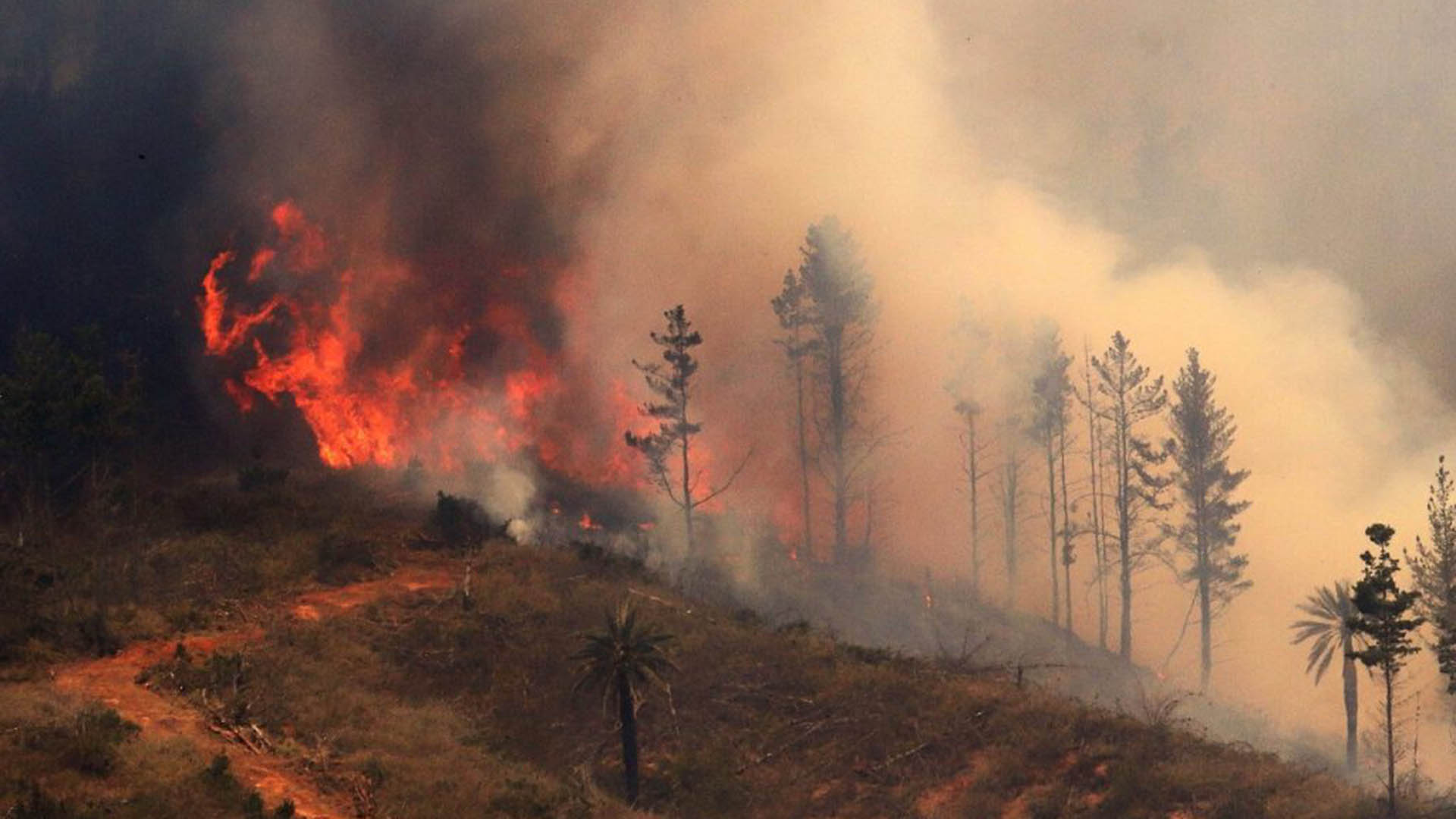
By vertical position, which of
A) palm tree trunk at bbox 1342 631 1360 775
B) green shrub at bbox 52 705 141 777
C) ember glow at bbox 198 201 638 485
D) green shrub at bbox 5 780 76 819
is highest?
ember glow at bbox 198 201 638 485

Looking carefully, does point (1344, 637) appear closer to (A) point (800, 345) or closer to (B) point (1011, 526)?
(B) point (1011, 526)

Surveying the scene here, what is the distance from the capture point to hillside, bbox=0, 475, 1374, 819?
3080 cm

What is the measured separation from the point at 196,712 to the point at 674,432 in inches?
1390

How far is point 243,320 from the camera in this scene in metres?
68.0

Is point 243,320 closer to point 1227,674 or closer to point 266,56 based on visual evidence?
point 266,56

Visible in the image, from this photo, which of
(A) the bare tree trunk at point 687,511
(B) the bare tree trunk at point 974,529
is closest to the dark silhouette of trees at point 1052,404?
(B) the bare tree trunk at point 974,529

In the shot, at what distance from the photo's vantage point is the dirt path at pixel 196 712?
30.6 meters

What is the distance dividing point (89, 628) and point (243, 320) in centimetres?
3311

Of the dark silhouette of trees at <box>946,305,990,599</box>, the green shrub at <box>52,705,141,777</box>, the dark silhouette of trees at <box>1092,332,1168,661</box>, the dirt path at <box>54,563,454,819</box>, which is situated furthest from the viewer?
the dark silhouette of trees at <box>946,305,990,599</box>

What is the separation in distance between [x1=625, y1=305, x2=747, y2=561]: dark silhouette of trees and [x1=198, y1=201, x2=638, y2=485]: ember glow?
8.10 ft

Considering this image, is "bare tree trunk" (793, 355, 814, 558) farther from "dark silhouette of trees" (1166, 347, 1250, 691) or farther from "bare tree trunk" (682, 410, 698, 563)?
"dark silhouette of trees" (1166, 347, 1250, 691)

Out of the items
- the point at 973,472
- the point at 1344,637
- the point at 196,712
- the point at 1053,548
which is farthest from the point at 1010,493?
the point at 196,712

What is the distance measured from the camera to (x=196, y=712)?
34.4 meters

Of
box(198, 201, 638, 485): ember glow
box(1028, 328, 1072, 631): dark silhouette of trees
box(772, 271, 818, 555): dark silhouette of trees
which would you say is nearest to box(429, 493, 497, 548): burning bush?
box(198, 201, 638, 485): ember glow
